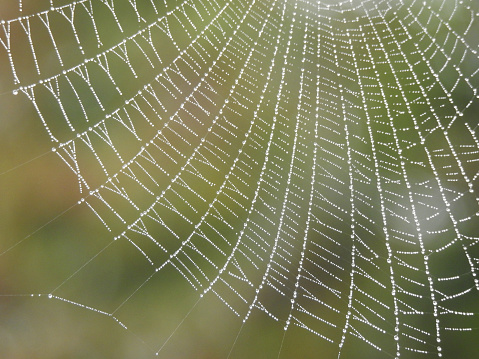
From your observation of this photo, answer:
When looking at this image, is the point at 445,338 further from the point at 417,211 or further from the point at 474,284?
the point at 417,211

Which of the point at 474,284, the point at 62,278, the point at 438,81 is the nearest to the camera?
the point at 438,81

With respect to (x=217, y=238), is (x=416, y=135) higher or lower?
higher

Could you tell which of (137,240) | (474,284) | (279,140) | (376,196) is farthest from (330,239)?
(137,240)

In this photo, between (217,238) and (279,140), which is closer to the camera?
(279,140)

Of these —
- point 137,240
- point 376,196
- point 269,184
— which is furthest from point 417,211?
point 137,240

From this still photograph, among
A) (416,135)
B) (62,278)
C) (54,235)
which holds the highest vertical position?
(416,135)

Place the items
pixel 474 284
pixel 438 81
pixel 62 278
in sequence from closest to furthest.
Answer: pixel 438 81
pixel 474 284
pixel 62 278
